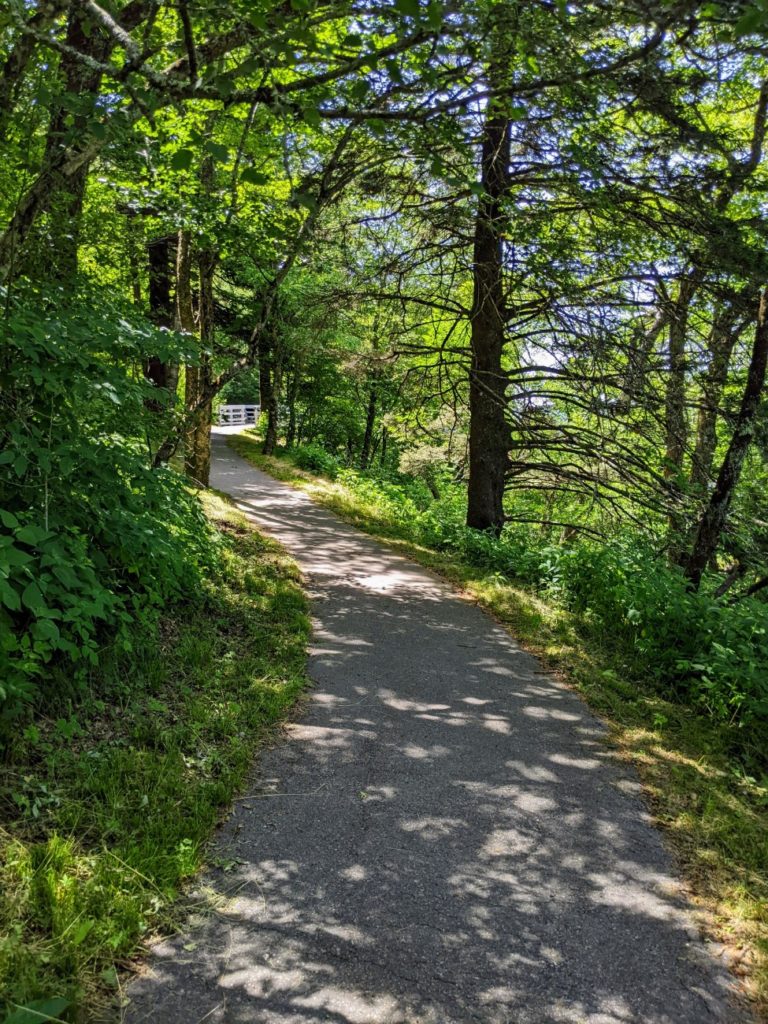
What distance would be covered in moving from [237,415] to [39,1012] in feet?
126

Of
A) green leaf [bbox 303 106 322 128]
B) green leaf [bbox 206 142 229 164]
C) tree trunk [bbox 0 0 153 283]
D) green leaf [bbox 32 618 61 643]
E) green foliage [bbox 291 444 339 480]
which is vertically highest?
tree trunk [bbox 0 0 153 283]

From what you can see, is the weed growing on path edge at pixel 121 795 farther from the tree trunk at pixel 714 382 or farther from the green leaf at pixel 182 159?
the tree trunk at pixel 714 382

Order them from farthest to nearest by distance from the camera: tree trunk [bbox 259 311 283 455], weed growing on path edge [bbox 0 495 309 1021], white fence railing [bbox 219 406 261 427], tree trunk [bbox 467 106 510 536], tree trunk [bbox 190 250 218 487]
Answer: white fence railing [bbox 219 406 261 427] → tree trunk [bbox 259 311 283 455] → tree trunk [bbox 190 250 218 487] → tree trunk [bbox 467 106 510 536] → weed growing on path edge [bbox 0 495 309 1021]

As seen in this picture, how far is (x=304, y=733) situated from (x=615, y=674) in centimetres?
294

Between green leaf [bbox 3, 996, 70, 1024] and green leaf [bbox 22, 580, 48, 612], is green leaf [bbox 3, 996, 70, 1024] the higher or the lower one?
the lower one

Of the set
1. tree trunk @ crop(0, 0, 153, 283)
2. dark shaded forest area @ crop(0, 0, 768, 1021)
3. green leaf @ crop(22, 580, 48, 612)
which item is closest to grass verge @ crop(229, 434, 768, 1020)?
dark shaded forest area @ crop(0, 0, 768, 1021)

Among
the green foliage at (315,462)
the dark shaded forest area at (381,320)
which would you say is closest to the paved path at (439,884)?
the dark shaded forest area at (381,320)

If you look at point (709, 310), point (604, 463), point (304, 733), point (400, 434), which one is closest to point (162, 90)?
point (304, 733)

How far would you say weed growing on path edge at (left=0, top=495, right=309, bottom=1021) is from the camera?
2.25 meters

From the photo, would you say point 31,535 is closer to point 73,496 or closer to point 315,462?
point 73,496

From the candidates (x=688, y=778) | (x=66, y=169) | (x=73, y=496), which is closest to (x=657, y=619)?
(x=688, y=778)

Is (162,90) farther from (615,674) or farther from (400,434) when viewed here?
(400,434)

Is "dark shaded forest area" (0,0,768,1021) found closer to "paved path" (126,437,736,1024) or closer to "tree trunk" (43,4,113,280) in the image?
"tree trunk" (43,4,113,280)

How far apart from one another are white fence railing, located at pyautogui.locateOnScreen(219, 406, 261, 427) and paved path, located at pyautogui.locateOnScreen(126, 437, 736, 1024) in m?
34.4
